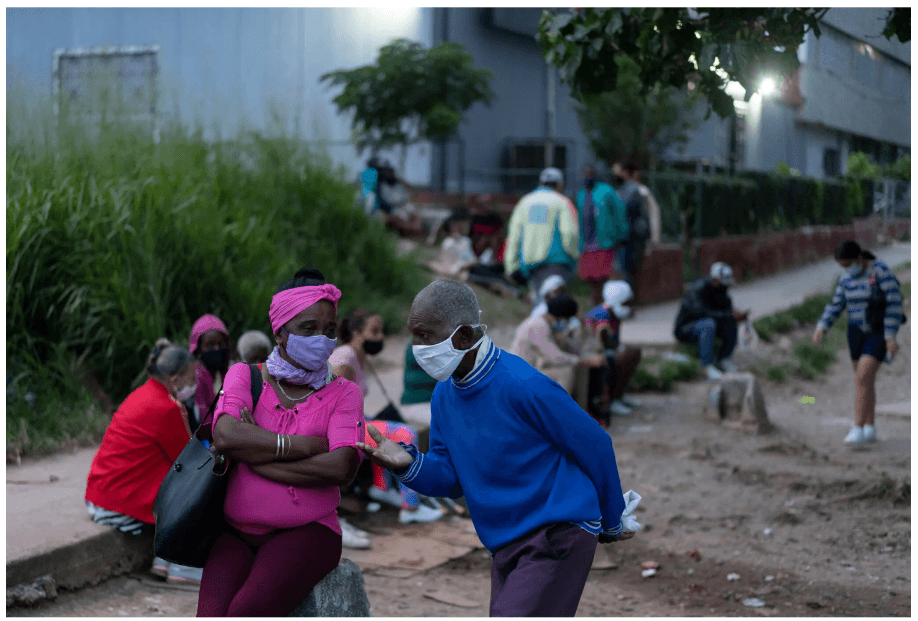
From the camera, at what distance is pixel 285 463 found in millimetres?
2910

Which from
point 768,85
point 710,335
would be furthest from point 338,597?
point 710,335

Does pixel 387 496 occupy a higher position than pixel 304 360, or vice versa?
pixel 304 360

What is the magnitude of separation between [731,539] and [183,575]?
322 cm

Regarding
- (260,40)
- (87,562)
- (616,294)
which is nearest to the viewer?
(87,562)

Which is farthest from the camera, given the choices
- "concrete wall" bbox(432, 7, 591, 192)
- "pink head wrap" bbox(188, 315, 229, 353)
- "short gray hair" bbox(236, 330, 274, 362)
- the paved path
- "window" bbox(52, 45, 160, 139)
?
"concrete wall" bbox(432, 7, 591, 192)

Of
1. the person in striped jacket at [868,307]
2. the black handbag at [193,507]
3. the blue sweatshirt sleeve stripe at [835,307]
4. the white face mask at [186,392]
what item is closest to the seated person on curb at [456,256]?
the blue sweatshirt sleeve stripe at [835,307]

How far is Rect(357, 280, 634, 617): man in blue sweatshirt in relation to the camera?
275 cm

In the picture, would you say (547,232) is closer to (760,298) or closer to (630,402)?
(630,402)

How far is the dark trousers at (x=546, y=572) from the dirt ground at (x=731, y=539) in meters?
1.99

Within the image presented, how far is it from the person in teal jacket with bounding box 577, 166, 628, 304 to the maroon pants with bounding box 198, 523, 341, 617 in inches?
313

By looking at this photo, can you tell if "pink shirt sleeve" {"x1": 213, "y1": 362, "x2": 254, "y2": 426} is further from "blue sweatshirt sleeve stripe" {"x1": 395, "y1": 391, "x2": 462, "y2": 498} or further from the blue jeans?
the blue jeans

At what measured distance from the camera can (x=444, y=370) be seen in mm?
2770

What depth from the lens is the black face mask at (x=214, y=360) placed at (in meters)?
4.91

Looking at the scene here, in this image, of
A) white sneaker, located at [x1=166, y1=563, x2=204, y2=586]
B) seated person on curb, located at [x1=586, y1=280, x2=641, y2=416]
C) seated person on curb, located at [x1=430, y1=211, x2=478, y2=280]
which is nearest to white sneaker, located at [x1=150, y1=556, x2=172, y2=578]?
white sneaker, located at [x1=166, y1=563, x2=204, y2=586]
